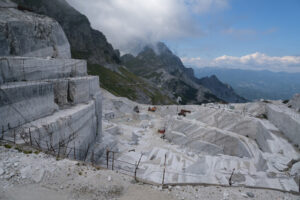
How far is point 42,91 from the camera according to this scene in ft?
36.2

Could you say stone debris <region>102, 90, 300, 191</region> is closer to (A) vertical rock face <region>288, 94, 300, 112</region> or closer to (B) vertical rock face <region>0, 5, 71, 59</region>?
(A) vertical rock face <region>288, 94, 300, 112</region>

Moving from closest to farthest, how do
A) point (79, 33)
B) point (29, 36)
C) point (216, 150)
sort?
point (29, 36), point (216, 150), point (79, 33)

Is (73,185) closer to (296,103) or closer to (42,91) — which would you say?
(42,91)

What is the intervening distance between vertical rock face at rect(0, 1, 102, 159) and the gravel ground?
1.62 metres

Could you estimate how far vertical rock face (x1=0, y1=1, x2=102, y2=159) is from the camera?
9.20 meters

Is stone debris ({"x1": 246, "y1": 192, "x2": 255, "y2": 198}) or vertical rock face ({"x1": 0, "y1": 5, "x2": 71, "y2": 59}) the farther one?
vertical rock face ({"x1": 0, "y1": 5, "x2": 71, "y2": 59})

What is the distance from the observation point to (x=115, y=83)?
9019 cm

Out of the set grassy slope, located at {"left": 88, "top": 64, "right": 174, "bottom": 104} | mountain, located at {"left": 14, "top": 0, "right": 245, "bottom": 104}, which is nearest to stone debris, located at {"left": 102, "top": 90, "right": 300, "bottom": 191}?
grassy slope, located at {"left": 88, "top": 64, "right": 174, "bottom": 104}

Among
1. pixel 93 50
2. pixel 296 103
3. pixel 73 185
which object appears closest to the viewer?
pixel 73 185

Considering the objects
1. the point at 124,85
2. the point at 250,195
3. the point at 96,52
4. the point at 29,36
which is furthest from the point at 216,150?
the point at 96,52

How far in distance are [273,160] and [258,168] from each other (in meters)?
1.54

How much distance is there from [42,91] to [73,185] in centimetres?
740

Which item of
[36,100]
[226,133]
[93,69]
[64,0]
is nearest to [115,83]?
[93,69]

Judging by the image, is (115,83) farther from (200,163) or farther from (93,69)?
(200,163)
